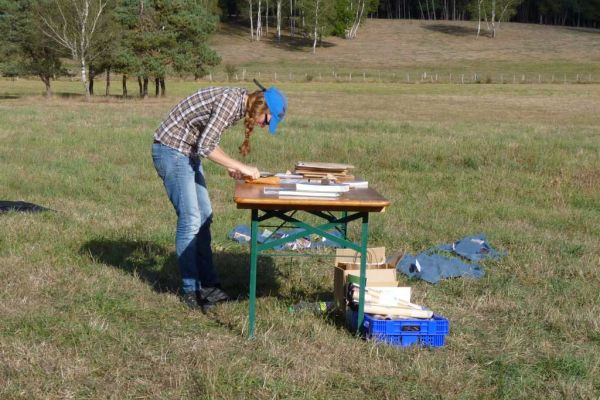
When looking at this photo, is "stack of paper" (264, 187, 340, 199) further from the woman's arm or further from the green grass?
the green grass

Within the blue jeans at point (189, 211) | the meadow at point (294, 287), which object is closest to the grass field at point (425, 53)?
the meadow at point (294, 287)

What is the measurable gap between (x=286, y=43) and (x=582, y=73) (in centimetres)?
3716

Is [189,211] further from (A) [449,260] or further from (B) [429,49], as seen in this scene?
(B) [429,49]

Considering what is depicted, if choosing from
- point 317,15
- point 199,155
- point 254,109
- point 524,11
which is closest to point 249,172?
point 199,155

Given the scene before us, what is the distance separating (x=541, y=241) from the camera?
909 cm

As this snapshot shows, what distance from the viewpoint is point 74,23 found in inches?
1533

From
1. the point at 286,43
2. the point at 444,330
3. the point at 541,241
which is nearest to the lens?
the point at 444,330

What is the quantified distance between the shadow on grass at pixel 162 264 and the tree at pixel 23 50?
33.8m

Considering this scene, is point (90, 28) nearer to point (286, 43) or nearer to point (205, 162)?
point (205, 162)

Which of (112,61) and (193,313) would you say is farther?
(112,61)

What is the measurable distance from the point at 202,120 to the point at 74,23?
35.3 m

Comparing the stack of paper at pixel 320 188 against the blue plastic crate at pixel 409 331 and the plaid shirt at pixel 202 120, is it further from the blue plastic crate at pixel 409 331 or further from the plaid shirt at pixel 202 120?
the blue plastic crate at pixel 409 331

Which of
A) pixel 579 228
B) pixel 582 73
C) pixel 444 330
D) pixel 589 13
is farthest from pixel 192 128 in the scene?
pixel 589 13

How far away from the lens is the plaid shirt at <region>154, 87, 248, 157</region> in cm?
575
